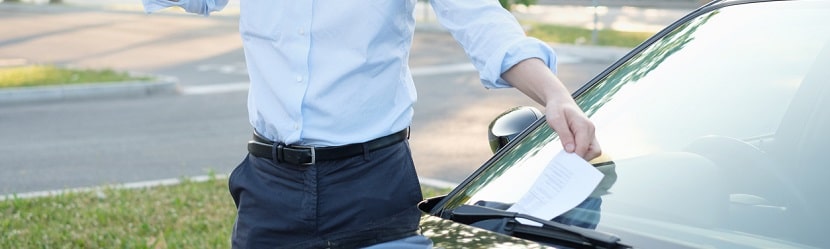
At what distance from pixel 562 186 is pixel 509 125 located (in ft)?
2.73

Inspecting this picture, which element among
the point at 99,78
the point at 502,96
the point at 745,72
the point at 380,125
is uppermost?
the point at 745,72

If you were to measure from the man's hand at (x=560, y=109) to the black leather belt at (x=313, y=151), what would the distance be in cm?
54

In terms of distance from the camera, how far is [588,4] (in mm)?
29000

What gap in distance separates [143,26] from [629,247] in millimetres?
20989

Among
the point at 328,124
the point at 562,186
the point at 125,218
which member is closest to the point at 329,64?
the point at 328,124

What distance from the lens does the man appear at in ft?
8.72

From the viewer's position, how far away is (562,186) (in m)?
2.23

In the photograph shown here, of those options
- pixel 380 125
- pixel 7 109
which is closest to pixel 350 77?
pixel 380 125

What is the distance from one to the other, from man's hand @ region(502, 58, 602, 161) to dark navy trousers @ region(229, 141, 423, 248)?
1.73 ft

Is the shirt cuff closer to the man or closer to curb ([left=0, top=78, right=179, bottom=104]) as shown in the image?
the man

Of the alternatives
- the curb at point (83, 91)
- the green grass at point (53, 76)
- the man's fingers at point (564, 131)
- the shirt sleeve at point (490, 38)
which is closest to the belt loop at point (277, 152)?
the shirt sleeve at point (490, 38)

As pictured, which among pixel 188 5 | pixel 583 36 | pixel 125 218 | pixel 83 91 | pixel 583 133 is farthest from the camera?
pixel 583 36

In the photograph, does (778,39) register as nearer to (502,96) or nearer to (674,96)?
(674,96)

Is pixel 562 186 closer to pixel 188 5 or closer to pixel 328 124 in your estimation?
pixel 328 124
